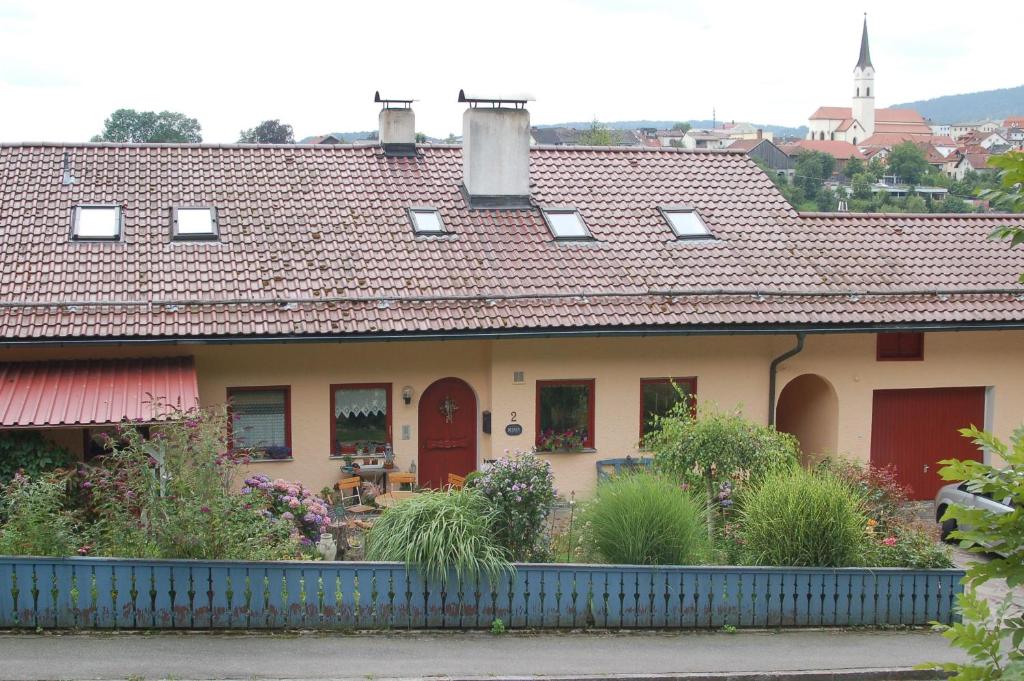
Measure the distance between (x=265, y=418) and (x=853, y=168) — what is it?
395 ft

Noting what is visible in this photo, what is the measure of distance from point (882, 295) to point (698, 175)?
5072 millimetres

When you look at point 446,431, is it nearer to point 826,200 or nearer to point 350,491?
point 350,491

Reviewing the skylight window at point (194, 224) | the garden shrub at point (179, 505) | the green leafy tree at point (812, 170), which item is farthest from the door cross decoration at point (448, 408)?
the green leafy tree at point (812, 170)

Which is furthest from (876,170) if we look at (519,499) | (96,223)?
(519,499)

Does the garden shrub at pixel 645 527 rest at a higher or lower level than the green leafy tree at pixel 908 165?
lower

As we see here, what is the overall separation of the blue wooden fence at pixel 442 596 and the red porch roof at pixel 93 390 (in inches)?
112

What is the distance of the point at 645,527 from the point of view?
1316cm

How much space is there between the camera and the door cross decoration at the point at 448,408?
1950 centimetres

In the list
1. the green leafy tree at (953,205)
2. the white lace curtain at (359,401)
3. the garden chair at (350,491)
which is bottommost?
the garden chair at (350,491)

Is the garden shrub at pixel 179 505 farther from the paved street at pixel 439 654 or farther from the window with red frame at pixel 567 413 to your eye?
the window with red frame at pixel 567 413

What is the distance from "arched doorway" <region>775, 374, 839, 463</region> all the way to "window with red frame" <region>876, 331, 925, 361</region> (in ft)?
3.96

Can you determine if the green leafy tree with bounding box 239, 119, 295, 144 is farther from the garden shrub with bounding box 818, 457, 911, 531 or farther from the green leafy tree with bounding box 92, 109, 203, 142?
the garden shrub with bounding box 818, 457, 911, 531

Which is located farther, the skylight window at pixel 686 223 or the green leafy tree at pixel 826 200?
the green leafy tree at pixel 826 200

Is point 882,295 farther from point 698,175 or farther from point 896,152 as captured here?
point 896,152
